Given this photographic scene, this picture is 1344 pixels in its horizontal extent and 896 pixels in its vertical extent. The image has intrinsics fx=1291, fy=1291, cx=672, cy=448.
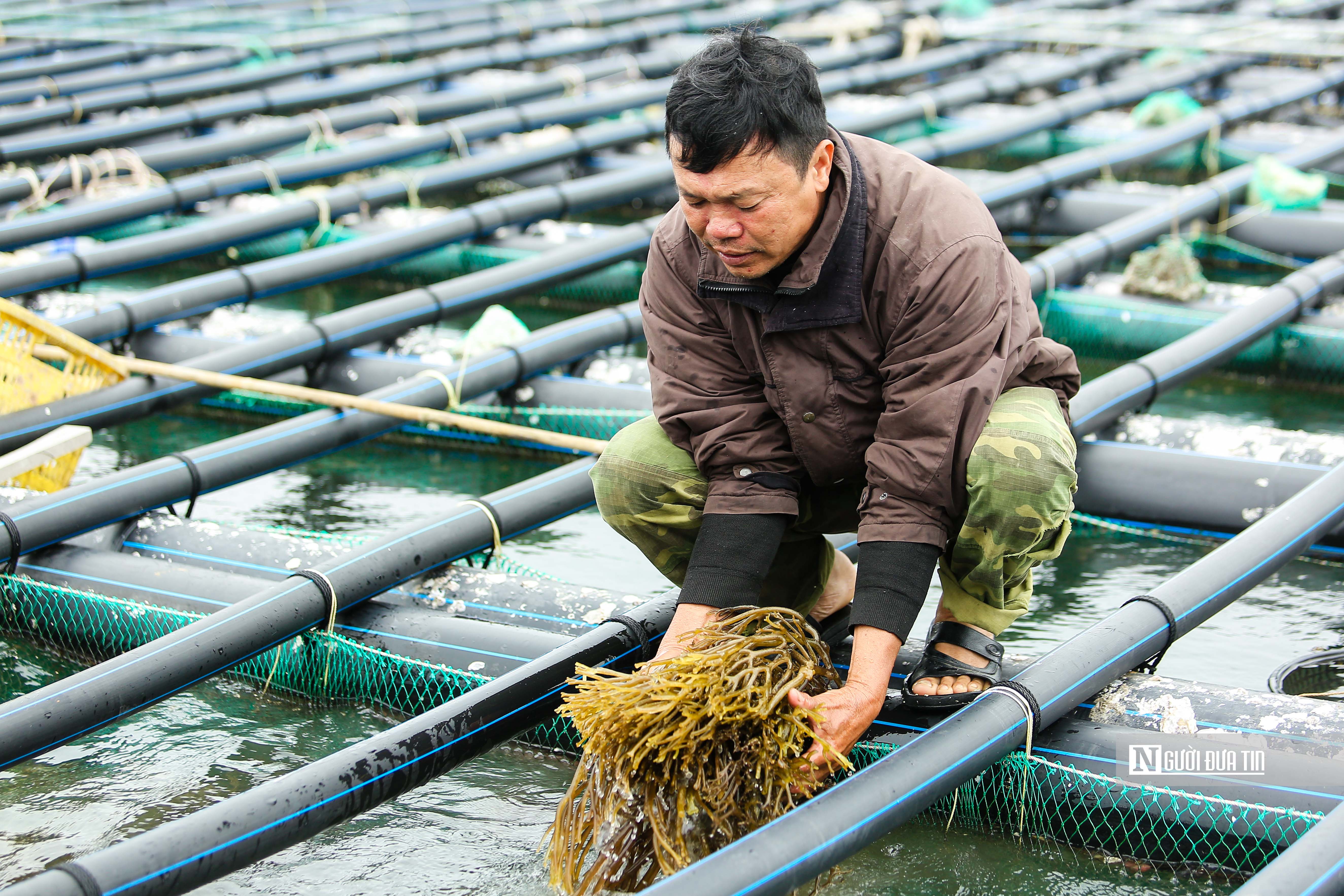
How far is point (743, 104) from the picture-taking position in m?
1.74

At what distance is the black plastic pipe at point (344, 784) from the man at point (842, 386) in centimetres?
25

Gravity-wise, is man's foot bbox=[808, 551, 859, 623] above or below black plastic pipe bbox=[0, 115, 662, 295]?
below

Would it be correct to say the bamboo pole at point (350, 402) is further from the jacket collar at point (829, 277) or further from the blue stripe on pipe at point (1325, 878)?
the blue stripe on pipe at point (1325, 878)

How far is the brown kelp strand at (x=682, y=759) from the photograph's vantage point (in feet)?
5.61

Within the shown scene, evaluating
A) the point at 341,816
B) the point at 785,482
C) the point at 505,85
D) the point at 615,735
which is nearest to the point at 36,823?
the point at 341,816

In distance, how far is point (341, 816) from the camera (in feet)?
5.86

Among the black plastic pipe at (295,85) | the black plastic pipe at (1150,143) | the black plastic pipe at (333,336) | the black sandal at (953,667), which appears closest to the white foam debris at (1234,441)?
the black sandal at (953,667)

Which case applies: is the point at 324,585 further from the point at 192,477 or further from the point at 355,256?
the point at 355,256

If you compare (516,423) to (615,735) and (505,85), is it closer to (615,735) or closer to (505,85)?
(615,735)

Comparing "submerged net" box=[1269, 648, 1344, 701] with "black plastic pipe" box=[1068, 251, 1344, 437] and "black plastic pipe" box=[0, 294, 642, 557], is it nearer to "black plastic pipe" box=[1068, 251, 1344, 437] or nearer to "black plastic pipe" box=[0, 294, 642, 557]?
"black plastic pipe" box=[1068, 251, 1344, 437]

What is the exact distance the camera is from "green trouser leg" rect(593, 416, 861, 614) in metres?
2.10

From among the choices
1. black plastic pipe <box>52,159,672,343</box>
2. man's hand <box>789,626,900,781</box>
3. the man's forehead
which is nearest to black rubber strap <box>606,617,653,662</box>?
man's hand <box>789,626,900,781</box>

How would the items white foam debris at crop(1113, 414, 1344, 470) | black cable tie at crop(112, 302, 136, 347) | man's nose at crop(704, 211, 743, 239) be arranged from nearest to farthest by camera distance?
1. man's nose at crop(704, 211, 743, 239)
2. white foam debris at crop(1113, 414, 1344, 470)
3. black cable tie at crop(112, 302, 136, 347)

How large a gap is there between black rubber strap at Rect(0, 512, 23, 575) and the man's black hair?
168cm
